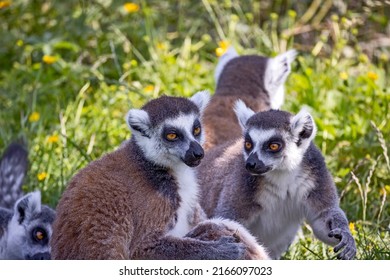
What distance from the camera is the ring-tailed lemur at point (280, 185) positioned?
20.1 ft

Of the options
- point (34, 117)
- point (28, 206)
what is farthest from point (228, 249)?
point (34, 117)

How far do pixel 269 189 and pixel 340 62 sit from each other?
13.5 ft

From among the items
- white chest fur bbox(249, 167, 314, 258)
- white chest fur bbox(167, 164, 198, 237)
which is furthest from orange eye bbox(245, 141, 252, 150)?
white chest fur bbox(167, 164, 198, 237)

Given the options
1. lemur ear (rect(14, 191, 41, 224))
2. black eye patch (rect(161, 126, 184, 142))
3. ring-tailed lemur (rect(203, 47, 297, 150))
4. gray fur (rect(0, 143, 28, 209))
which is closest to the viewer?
black eye patch (rect(161, 126, 184, 142))

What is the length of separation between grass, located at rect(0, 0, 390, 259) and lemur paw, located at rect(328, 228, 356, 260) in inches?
12.7

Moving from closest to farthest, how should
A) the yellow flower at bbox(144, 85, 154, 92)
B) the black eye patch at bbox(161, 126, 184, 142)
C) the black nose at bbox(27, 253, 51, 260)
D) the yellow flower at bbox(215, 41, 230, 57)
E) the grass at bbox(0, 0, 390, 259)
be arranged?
the black eye patch at bbox(161, 126, 184, 142), the black nose at bbox(27, 253, 51, 260), the grass at bbox(0, 0, 390, 259), the yellow flower at bbox(144, 85, 154, 92), the yellow flower at bbox(215, 41, 230, 57)

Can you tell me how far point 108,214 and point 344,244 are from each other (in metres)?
1.64

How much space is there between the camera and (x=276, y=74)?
8602mm

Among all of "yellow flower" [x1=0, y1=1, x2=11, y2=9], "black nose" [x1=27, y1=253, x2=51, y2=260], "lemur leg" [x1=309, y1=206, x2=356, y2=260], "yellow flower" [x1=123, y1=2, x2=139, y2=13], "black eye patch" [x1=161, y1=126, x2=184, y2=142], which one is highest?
"black eye patch" [x1=161, y1=126, x2=184, y2=142]

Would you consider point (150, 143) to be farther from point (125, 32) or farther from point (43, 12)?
point (43, 12)

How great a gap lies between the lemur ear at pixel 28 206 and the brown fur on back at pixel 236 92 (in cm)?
190

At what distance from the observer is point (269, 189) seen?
20.6ft

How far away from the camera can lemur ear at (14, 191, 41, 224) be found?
6.71m

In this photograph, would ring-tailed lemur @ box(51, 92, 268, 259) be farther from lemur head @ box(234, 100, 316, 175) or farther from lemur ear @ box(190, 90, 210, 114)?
lemur head @ box(234, 100, 316, 175)
